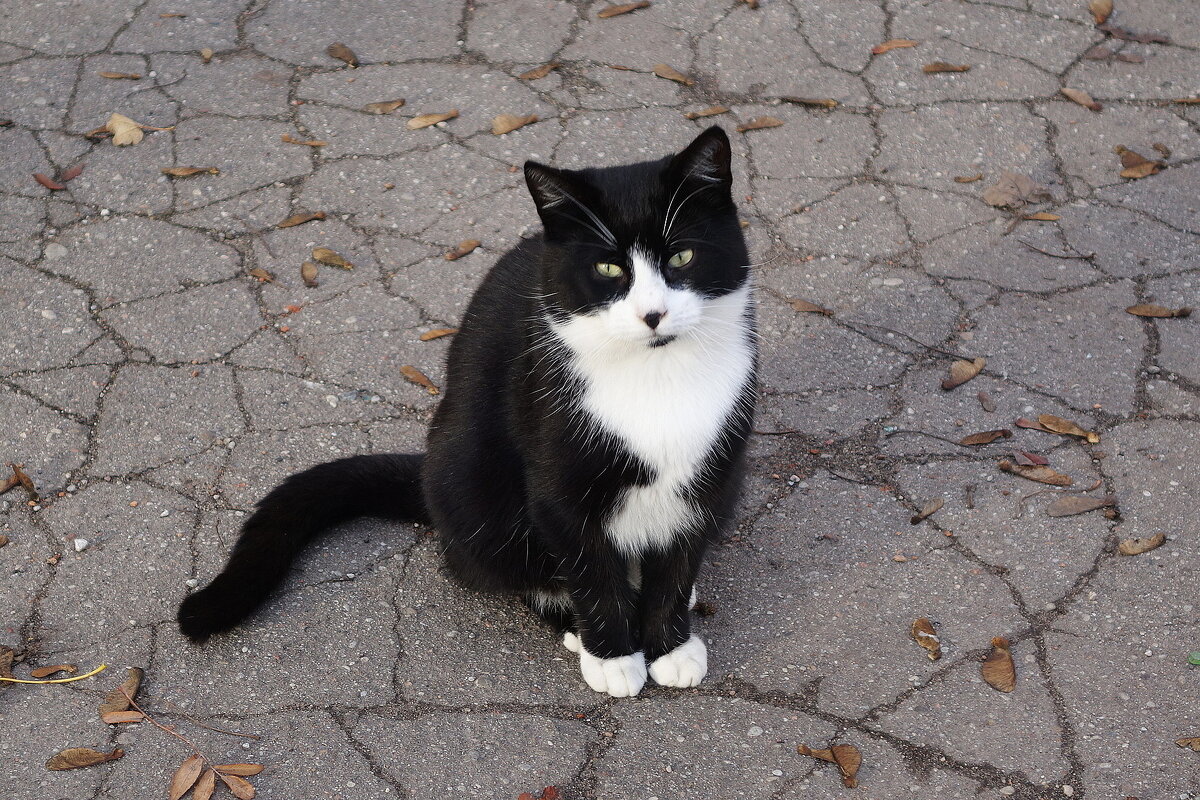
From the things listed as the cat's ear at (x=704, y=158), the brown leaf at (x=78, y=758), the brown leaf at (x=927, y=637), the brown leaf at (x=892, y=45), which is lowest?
the brown leaf at (x=78, y=758)

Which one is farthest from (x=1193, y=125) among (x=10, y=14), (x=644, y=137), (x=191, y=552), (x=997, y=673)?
(x=10, y=14)

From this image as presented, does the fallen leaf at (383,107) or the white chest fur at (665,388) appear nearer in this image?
the white chest fur at (665,388)

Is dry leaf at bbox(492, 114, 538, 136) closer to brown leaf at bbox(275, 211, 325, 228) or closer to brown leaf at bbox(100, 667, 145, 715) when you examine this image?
brown leaf at bbox(275, 211, 325, 228)

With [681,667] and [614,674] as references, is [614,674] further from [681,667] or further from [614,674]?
[681,667]

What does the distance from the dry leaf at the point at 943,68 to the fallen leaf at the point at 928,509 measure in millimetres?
2211

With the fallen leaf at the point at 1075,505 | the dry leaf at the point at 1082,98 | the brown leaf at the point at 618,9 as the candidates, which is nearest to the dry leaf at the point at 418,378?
the fallen leaf at the point at 1075,505

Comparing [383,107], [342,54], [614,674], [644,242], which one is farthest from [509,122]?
[614,674]

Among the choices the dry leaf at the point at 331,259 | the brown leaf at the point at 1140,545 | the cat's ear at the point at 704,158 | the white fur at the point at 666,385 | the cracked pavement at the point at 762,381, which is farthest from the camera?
the dry leaf at the point at 331,259

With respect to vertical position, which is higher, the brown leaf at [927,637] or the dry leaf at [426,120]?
the dry leaf at [426,120]

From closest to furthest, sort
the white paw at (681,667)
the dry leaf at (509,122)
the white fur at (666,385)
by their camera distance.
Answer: the white fur at (666,385) → the white paw at (681,667) → the dry leaf at (509,122)

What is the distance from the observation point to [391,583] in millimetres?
2713

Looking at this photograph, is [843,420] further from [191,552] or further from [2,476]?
[2,476]

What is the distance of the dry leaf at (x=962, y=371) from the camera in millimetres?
3223

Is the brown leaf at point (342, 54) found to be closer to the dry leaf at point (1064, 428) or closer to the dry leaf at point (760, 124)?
the dry leaf at point (760, 124)
